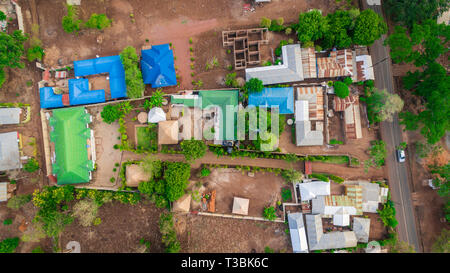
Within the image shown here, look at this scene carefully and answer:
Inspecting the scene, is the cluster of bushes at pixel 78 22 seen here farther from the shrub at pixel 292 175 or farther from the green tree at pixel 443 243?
the green tree at pixel 443 243

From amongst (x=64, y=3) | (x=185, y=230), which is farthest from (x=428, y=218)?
(x=64, y=3)

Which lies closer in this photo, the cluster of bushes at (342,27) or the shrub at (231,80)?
the cluster of bushes at (342,27)

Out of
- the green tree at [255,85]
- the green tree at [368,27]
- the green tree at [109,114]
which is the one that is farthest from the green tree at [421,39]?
the green tree at [109,114]

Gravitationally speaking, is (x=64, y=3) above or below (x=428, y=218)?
above

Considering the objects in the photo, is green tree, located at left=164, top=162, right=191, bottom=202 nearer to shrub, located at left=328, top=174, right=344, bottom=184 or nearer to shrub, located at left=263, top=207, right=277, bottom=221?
shrub, located at left=263, top=207, right=277, bottom=221

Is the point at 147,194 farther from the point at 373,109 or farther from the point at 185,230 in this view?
the point at 373,109

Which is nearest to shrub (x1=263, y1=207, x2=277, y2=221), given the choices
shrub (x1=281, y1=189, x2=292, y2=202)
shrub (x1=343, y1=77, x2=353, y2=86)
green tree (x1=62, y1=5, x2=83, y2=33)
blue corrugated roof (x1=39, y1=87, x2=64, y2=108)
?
shrub (x1=281, y1=189, x2=292, y2=202)
